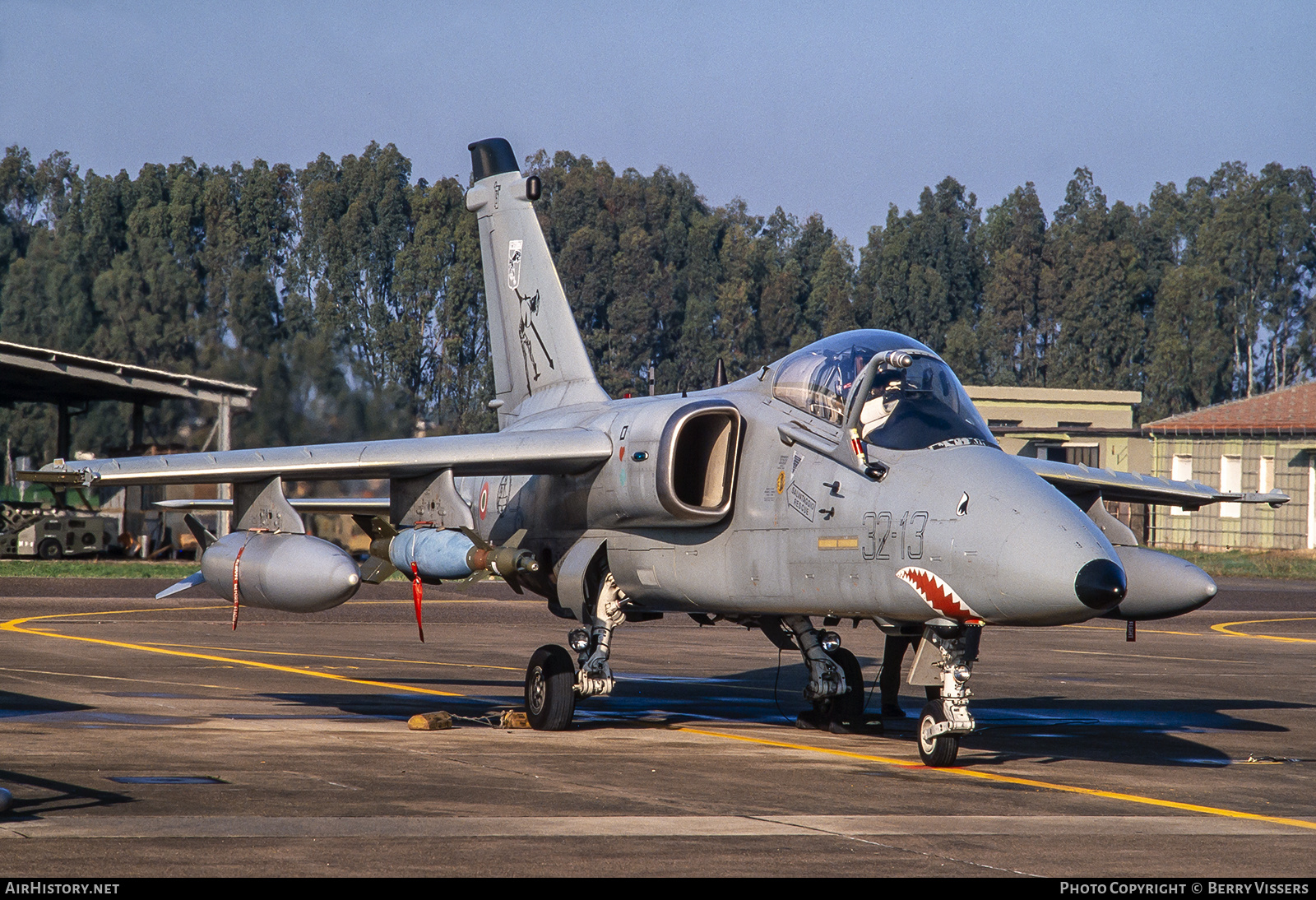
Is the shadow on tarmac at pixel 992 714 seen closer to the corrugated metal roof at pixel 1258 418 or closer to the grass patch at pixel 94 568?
the grass patch at pixel 94 568

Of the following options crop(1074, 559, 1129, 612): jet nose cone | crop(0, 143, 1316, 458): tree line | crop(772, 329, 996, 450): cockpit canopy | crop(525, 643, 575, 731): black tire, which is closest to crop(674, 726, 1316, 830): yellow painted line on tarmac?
crop(525, 643, 575, 731): black tire

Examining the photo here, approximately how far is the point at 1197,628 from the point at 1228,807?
1976cm

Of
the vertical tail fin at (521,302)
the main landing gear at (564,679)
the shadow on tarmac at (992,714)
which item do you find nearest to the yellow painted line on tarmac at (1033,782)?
the shadow on tarmac at (992,714)

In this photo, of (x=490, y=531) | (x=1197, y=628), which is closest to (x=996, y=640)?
(x=1197, y=628)

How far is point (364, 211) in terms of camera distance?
55156 millimetres

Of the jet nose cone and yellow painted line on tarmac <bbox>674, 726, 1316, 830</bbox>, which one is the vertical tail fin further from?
the jet nose cone

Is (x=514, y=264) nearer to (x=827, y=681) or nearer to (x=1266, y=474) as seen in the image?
(x=827, y=681)

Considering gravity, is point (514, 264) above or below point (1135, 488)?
above

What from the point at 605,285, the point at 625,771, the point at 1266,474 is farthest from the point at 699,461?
the point at 605,285

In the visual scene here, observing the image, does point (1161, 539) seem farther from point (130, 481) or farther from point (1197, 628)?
point (130, 481)

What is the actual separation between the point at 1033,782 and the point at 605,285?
2786 inches

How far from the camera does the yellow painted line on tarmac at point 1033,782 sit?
29.0 ft

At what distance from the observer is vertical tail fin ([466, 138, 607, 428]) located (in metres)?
16.0

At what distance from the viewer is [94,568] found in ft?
127
